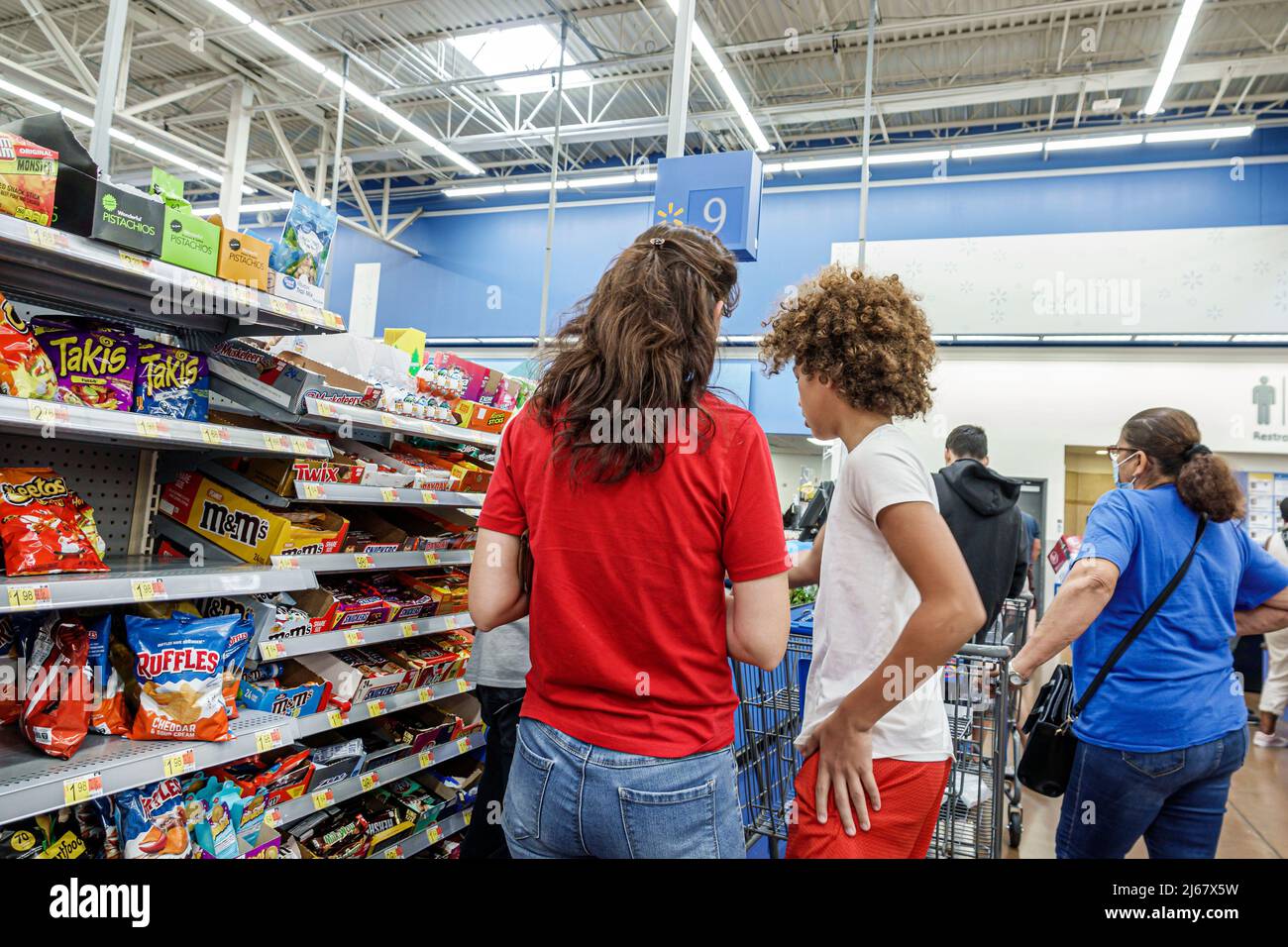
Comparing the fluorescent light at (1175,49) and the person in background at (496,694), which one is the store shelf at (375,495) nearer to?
the person in background at (496,694)

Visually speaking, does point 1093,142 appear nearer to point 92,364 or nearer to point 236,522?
point 236,522

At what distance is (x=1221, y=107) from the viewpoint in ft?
34.8

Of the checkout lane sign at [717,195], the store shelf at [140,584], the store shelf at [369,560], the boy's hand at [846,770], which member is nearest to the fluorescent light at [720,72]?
the checkout lane sign at [717,195]

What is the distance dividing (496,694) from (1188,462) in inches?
80.8

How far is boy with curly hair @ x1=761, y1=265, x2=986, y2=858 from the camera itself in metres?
1.30

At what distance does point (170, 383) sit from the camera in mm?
2252

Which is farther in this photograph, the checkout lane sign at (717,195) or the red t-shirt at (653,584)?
the checkout lane sign at (717,195)

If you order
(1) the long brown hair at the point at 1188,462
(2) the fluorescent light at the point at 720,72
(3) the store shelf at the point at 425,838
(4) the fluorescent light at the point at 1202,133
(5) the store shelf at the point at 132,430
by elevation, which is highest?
(4) the fluorescent light at the point at 1202,133

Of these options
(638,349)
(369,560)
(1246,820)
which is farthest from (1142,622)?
(1246,820)

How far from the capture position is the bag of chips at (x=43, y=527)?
1867 mm

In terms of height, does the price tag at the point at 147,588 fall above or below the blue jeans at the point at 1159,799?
above

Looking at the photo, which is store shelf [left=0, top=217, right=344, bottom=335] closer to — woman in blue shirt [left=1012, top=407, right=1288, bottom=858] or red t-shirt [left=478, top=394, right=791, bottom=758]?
red t-shirt [left=478, top=394, right=791, bottom=758]

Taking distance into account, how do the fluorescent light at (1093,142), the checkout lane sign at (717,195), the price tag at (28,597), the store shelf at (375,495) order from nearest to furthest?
the price tag at (28,597)
the store shelf at (375,495)
the checkout lane sign at (717,195)
the fluorescent light at (1093,142)

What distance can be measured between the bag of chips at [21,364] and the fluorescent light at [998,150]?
34.3ft
